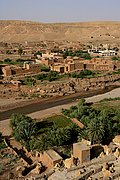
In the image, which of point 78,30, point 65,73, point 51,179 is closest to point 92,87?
point 65,73

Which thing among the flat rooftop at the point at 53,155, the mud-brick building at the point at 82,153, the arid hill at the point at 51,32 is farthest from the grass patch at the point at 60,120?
the arid hill at the point at 51,32

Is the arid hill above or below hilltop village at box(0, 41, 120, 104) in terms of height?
above

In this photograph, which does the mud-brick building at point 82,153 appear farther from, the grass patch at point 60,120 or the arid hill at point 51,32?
the arid hill at point 51,32

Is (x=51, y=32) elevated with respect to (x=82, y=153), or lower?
elevated

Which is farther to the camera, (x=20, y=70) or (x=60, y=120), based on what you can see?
(x=20, y=70)

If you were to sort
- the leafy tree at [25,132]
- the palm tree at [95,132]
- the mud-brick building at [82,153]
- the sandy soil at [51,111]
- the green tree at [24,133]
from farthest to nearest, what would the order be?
the sandy soil at [51,111]
the green tree at [24,133]
the leafy tree at [25,132]
the palm tree at [95,132]
the mud-brick building at [82,153]

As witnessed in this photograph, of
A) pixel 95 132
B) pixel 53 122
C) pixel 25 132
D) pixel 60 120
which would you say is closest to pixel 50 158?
pixel 95 132

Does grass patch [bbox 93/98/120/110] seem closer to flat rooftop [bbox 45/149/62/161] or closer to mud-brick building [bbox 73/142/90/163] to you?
flat rooftop [bbox 45/149/62/161]

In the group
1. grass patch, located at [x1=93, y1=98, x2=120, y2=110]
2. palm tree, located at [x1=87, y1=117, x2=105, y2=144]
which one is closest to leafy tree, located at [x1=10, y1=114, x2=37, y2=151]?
palm tree, located at [x1=87, y1=117, x2=105, y2=144]

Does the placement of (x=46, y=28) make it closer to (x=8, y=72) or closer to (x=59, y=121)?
(x=8, y=72)

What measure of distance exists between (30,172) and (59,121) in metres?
7.63

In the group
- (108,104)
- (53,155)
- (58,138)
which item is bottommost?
(108,104)

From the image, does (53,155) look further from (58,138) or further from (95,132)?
(95,132)

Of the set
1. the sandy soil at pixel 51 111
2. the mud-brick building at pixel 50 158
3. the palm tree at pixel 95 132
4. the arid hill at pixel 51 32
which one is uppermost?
the arid hill at pixel 51 32
